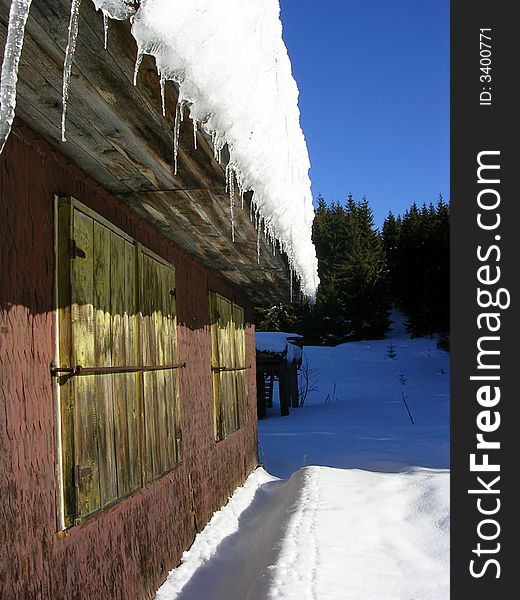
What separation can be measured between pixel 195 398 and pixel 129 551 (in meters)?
1.89

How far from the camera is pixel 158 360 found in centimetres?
414

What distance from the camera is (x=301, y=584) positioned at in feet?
10.7

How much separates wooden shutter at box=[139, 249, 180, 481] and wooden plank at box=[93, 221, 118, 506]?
22.6 inches

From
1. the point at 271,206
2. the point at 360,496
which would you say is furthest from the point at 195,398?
the point at 271,206

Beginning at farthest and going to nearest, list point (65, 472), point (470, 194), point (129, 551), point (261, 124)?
point (129, 551)
point (470, 194)
point (65, 472)
point (261, 124)

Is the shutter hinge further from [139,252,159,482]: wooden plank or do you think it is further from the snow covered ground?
the snow covered ground

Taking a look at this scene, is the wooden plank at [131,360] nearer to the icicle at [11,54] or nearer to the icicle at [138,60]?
the icicle at [138,60]

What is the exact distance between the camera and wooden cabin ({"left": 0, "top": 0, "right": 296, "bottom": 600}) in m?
2.13

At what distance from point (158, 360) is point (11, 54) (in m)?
2.98

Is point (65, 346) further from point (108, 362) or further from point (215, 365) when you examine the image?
point (215, 365)

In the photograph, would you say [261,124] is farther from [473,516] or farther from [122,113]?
[473,516]

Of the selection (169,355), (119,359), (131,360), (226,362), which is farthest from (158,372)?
(226,362)

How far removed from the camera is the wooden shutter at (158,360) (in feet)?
12.6

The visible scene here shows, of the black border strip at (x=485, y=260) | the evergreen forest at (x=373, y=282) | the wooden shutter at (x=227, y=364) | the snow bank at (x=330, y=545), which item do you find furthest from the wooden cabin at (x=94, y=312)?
the evergreen forest at (x=373, y=282)
